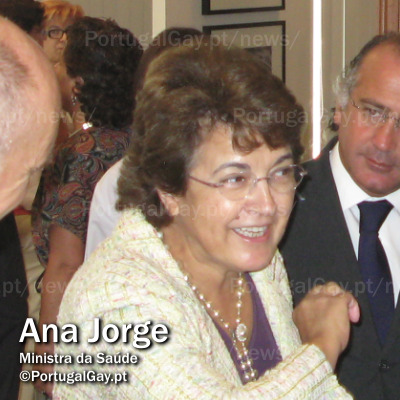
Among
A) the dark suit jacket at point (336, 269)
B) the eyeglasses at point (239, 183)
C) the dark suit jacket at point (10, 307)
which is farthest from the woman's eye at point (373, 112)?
the dark suit jacket at point (10, 307)

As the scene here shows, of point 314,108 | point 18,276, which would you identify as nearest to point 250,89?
point 18,276

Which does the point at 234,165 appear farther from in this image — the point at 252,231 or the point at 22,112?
the point at 22,112

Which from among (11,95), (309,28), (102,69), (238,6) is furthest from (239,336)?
(309,28)

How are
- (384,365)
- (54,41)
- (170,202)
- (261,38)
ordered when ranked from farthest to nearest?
(261,38)
(54,41)
(384,365)
(170,202)

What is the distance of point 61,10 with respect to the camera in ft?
11.9

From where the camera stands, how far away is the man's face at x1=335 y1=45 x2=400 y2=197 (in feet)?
6.95

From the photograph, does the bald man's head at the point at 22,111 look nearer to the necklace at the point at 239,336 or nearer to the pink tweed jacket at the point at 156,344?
the pink tweed jacket at the point at 156,344

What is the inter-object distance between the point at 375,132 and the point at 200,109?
0.75 metres

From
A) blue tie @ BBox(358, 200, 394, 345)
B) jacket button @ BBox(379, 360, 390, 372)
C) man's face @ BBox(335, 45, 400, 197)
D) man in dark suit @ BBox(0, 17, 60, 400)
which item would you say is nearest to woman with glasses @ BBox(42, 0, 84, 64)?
man's face @ BBox(335, 45, 400, 197)

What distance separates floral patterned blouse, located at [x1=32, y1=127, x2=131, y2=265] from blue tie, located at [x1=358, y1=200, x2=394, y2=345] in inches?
37.4

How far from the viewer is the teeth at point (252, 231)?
1.63m

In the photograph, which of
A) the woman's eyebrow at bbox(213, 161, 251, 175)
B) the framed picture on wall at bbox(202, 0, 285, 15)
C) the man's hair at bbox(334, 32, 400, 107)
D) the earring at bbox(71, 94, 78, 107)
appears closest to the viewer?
the woman's eyebrow at bbox(213, 161, 251, 175)

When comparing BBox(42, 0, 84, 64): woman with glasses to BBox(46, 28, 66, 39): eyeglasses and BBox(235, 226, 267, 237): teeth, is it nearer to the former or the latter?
BBox(46, 28, 66, 39): eyeglasses

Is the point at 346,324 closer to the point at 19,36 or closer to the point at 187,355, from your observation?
the point at 187,355
